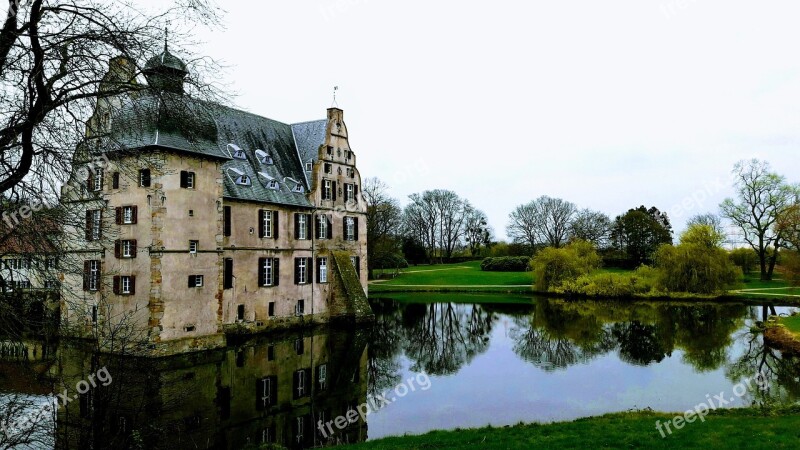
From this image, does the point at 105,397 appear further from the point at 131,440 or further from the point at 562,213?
the point at 562,213

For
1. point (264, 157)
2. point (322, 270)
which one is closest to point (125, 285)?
point (264, 157)

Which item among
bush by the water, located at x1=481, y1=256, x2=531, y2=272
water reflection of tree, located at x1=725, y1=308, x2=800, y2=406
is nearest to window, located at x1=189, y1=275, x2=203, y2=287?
water reflection of tree, located at x1=725, y1=308, x2=800, y2=406

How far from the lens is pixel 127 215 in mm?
20734

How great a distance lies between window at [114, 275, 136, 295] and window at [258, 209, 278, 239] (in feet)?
22.8

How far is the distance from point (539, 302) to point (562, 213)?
3543 centimetres

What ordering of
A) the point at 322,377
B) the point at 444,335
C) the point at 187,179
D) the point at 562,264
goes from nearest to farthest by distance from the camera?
the point at 322,377 < the point at 187,179 < the point at 444,335 < the point at 562,264

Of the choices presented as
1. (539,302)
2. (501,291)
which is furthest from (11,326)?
(501,291)

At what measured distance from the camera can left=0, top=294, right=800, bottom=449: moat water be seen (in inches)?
466

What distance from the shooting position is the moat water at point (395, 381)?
1183 cm

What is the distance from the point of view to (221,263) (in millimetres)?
22734

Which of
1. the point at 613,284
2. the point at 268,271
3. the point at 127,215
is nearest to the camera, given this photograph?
the point at 127,215

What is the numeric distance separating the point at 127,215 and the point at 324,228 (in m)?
11.4

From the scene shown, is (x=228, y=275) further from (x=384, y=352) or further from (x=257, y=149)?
(x=384, y=352)

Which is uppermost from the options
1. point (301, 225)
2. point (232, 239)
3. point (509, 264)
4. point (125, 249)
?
point (301, 225)
